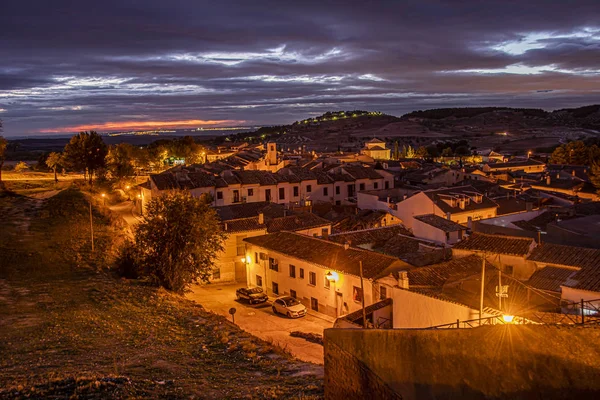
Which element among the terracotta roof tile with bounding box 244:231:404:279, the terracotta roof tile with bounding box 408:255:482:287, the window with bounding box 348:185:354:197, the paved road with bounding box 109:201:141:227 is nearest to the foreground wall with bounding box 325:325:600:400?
the terracotta roof tile with bounding box 408:255:482:287

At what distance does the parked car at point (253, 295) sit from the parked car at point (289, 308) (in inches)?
67.1

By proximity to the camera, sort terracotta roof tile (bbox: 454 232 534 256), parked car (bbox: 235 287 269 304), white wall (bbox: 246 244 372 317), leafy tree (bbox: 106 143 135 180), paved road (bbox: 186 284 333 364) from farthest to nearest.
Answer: leafy tree (bbox: 106 143 135 180)
parked car (bbox: 235 287 269 304)
white wall (bbox: 246 244 372 317)
terracotta roof tile (bbox: 454 232 534 256)
paved road (bbox: 186 284 333 364)

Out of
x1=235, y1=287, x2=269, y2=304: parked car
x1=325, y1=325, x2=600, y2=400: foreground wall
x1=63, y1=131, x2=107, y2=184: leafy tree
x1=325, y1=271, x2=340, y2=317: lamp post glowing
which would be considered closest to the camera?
x1=325, y1=325, x2=600, y2=400: foreground wall

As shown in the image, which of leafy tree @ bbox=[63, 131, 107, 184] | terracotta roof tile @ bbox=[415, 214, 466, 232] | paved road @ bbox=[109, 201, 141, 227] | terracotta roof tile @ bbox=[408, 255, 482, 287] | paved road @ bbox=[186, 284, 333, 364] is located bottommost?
paved road @ bbox=[186, 284, 333, 364]

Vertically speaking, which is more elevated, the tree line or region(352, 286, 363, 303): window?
the tree line

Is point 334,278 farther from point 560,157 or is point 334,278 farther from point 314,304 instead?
point 560,157

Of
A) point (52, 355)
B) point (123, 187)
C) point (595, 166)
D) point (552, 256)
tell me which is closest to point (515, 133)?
point (595, 166)

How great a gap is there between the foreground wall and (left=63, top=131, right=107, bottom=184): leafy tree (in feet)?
166

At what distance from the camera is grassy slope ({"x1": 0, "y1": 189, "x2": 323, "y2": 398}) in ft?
36.0

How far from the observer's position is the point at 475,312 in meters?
15.1

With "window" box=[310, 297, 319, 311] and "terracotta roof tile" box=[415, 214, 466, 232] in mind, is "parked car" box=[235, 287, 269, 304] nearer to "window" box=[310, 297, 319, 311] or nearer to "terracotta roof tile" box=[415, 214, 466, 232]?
"window" box=[310, 297, 319, 311]

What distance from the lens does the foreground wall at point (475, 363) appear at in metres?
6.89

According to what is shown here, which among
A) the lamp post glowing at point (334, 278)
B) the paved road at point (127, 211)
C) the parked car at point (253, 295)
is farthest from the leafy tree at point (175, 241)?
the paved road at point (127, 211)

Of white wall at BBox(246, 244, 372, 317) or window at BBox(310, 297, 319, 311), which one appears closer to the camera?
white wall at BBox(246, 244, 372, 317)
